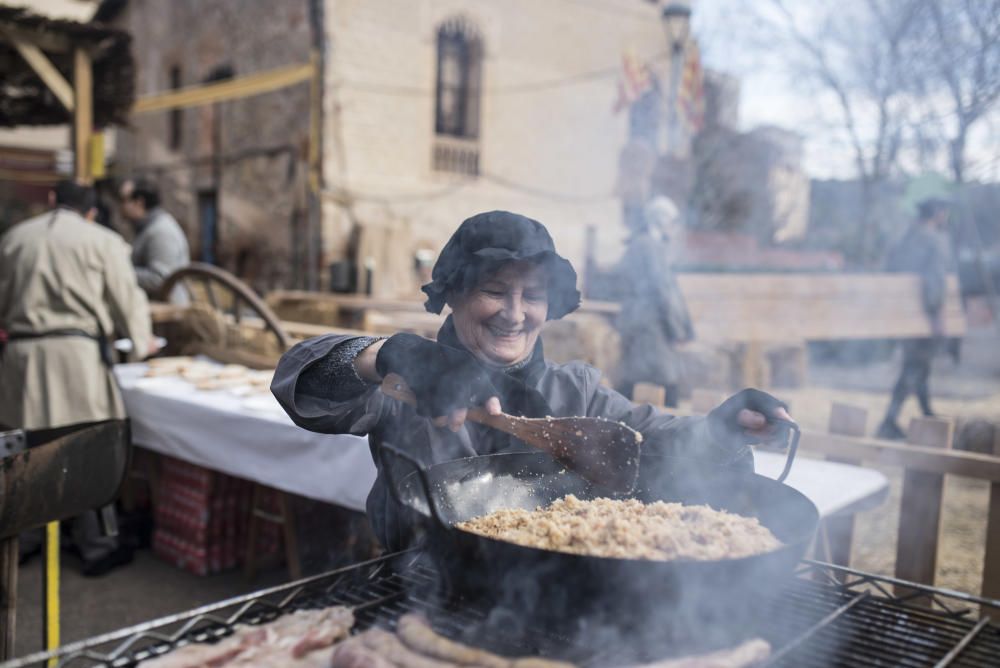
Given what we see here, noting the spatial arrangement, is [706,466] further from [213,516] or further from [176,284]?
[176,284]

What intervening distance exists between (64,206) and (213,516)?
6.98ft

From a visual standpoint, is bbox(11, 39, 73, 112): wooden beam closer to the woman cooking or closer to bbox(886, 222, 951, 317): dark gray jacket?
the woman cooking

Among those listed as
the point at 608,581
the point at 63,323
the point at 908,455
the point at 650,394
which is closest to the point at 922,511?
the point at 908,455

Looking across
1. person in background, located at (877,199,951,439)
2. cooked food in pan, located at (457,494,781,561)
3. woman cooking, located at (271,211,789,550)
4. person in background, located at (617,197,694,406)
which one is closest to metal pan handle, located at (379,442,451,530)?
cooked food in pan, located at (457,494,781,561)

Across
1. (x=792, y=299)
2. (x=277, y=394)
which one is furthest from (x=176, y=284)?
(x=792, y=299)

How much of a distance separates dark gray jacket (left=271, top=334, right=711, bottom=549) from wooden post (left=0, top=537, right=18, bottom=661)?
5.11 feet

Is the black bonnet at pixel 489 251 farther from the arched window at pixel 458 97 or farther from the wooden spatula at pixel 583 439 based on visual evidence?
the arched window at pixel 458 97

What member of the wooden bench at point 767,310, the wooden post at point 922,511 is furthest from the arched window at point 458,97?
the wooden post at point 922,511

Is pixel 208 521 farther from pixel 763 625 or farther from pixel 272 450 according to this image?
pixel 763 625

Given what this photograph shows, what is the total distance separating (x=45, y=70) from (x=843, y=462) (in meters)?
7.34

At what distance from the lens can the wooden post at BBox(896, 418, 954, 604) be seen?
3.36m

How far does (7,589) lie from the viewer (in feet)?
9.02

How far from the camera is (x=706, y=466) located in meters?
1.88

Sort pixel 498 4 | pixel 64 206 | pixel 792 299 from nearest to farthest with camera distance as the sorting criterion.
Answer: pixel 64 206 → pixel 792 299 → pixel 498 4
